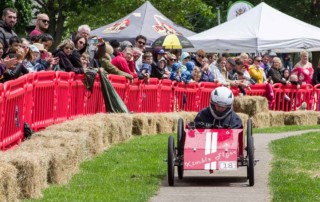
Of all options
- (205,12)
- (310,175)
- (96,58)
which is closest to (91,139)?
(310,175)

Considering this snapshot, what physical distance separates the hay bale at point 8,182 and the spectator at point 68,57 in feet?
27.2

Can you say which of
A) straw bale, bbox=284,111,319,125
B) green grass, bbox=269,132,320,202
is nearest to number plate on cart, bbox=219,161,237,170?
green grass, bbox=269,132,320,202

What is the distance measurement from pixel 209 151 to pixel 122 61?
868cm

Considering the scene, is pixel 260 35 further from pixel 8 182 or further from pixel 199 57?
pixel 8 182

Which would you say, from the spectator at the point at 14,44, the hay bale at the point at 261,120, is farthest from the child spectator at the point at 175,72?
the spectator at the point at 14,44

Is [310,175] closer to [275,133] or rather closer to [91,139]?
[91,139]

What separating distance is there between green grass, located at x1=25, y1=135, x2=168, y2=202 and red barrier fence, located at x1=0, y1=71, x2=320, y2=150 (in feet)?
3.93

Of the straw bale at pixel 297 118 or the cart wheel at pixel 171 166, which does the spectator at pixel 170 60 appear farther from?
the cart wheel at pixel 171 166

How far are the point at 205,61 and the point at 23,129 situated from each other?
10.7 metres

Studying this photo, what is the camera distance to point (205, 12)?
55.7m

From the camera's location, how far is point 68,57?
19.2m

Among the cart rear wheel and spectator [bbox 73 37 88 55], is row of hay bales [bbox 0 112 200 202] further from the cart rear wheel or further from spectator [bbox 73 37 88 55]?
spectator [bbox 73 37 88 55]

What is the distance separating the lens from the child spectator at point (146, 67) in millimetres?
23297

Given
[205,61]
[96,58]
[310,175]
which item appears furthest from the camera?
[205,61]
